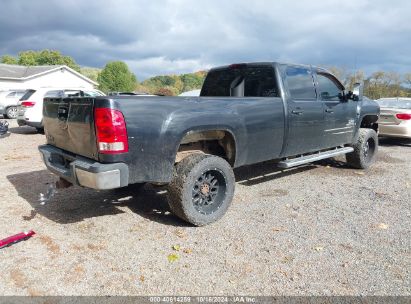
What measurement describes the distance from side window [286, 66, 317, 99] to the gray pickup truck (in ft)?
0.06

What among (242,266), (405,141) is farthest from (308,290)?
(405,141)

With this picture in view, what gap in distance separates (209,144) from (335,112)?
2.59 metres

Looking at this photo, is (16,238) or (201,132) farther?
(201,132)

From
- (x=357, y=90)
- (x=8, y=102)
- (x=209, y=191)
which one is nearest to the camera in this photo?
(x=209, y=191)

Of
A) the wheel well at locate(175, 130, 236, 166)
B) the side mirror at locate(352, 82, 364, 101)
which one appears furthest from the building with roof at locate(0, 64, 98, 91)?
the wheel well at locate(175, 130, 236, 166)

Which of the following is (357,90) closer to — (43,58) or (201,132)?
(201,132)

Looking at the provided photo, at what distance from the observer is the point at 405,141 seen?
11.2m

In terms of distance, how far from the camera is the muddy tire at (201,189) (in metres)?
3.76

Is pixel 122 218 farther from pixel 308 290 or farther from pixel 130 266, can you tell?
pixel 308 290

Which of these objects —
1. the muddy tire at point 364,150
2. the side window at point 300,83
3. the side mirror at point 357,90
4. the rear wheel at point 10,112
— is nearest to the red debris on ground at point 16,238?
the side window at point 300,83

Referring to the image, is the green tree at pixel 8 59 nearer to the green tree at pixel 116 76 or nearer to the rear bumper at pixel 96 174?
the green tree at pixel 116 76

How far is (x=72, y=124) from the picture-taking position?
367 cm

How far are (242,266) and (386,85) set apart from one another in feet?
104

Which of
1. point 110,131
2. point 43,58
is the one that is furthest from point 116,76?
point 110,131
